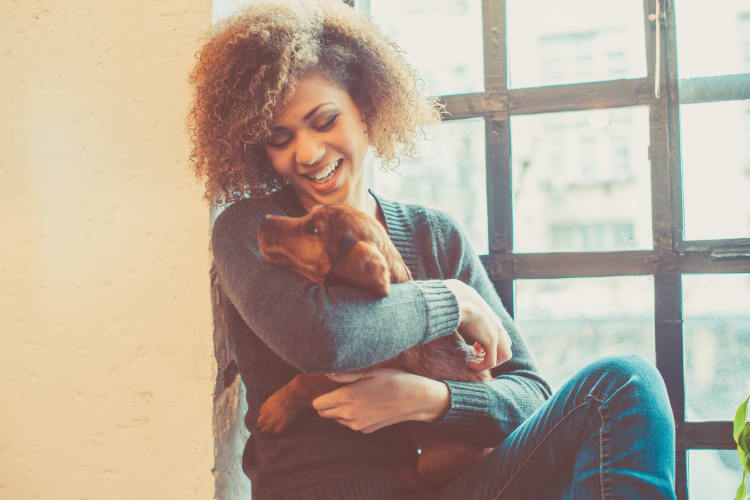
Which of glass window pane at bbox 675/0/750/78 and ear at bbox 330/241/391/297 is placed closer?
ear at bbox 330/241/391/297

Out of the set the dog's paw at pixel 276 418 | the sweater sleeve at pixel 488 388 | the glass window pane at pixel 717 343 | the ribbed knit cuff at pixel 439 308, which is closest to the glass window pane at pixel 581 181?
the glass window pane at pixel 717 343

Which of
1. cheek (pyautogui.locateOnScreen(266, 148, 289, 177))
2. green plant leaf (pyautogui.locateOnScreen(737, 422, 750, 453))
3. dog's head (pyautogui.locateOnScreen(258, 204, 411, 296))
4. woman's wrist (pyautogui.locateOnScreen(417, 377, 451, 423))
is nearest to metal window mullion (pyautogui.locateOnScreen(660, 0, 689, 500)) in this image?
green plant leaf (pyautogui.locateOnScreen(737, 422, 750, 453))

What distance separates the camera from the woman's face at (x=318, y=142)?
52.9 inches

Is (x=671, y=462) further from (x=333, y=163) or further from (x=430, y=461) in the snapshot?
(x=333, y=163)

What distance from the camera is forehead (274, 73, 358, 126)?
1.34 meters

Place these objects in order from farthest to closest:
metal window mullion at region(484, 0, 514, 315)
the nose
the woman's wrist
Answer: metal window mullion at region(484, 0, 514, 315)
the nose
the woman's wrist

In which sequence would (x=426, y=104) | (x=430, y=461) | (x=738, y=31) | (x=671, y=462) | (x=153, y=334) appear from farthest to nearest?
(x=738, y=31) < (x=426, y=104) < (x=153, y=334) < (x=430, y=461) < (x=671, y=462)

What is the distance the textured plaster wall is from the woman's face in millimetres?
297

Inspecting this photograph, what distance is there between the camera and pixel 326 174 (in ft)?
4.52

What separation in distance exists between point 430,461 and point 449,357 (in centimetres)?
23

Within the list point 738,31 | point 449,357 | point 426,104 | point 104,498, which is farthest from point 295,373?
point 738,31

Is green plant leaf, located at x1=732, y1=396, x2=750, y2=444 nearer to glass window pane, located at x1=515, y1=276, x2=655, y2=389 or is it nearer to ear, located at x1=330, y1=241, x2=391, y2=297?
glass window pane, located at x1=515, y1=276, x2=655, y2=389

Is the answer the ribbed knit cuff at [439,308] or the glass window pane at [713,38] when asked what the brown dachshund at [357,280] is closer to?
the ribbed knit cuff at [439,308]

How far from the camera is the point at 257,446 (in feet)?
4.25
